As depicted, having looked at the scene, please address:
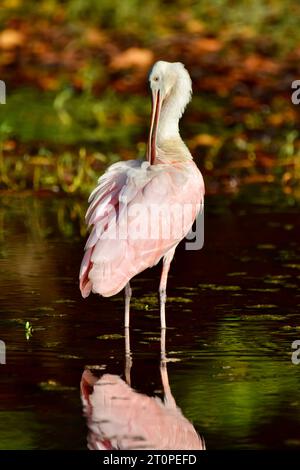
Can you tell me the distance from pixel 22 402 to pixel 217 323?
2088mm

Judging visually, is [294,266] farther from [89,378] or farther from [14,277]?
[89,378]

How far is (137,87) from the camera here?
19.6 m

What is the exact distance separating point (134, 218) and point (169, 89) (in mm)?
1572

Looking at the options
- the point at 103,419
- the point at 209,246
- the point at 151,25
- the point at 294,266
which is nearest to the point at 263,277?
the point at 294,266

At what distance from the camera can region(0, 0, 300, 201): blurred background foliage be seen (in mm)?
15750

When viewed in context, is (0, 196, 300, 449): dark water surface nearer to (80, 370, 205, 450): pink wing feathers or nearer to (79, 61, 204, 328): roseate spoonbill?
(80, 370, 205, 450): pink wing feathers

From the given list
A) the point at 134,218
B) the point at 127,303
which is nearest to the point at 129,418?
the point at 127,303

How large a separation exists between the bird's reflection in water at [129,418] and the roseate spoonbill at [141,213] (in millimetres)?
1102

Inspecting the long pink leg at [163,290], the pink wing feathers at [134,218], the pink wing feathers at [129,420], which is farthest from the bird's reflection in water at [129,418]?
the long pink leg at [163,290]

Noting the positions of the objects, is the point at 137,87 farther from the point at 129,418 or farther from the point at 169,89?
→ the point at 129,418

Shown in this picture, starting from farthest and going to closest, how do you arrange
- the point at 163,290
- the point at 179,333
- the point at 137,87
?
the point at 137,87
the point at 163,290
the point at 179,333

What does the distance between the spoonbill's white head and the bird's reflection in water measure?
290 cm

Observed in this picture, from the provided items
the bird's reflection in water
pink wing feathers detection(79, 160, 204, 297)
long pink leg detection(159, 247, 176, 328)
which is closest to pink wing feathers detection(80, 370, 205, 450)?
the bird's reflection in water
